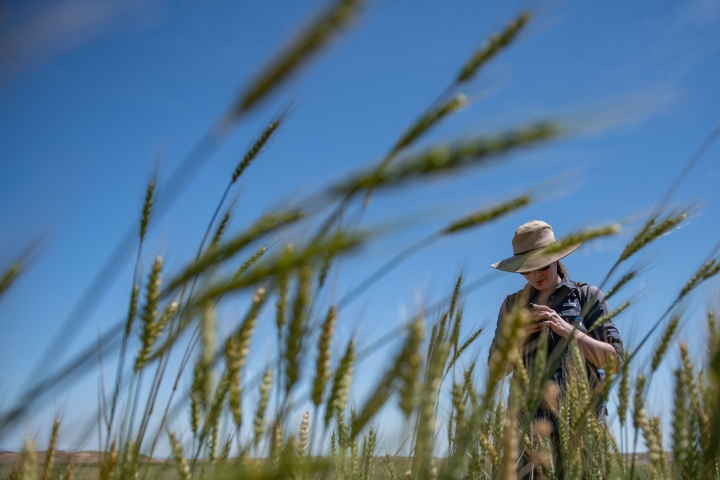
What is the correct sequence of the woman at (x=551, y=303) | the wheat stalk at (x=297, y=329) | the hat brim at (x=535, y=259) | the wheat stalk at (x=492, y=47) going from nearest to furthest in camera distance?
1. the wheat stalk at (x=297, y=329)
2. the wheat stalk at (x=492, y=47)
3. the hat brim at (x=535, y=259)
4. the woman at (x=551, y=303)

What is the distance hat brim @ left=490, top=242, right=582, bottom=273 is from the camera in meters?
1.57

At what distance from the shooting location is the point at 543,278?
125 inches

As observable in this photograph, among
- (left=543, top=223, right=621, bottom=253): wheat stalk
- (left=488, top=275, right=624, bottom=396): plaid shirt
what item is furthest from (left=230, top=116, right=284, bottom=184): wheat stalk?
(left=488, top=275, right=624, bottom=396): plaid shirt

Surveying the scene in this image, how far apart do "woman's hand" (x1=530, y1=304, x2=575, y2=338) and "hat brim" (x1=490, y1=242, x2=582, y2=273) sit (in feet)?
0.70

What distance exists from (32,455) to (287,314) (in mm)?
571

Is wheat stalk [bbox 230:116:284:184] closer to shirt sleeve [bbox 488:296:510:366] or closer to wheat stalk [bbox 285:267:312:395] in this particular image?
wheat stalk [bbox 285:267:312:395]

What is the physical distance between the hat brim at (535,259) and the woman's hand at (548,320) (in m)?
0.21

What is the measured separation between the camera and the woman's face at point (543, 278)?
3.16 meters

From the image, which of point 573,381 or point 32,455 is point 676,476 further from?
point 32,455

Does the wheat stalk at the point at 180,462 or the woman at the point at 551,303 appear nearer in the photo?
the wheat stalk at the point at 180,462

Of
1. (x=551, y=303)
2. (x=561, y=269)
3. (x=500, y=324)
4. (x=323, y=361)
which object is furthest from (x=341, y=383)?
(x=561, y=269)

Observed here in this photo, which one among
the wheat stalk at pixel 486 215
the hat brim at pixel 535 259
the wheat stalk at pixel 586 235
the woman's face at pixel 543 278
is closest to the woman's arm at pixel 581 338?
the hat brim at pixel 535 259

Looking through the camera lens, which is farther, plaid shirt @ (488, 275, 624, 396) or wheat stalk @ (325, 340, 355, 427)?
plaid shirt @ (488, 275, 624, 396)

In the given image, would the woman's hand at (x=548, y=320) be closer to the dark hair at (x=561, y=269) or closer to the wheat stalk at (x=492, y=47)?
the dark hair at (x=561, y=269)
